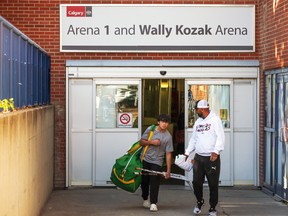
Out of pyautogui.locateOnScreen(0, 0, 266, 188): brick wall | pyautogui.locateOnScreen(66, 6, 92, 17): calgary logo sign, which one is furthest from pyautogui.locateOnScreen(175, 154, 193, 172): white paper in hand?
pyautogui.locateOnScreen(66, 6, 92, 17): calgary logo sign

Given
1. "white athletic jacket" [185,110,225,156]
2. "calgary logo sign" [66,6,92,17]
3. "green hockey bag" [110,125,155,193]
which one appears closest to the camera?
"white athletic jacket" [185,110,225,156]

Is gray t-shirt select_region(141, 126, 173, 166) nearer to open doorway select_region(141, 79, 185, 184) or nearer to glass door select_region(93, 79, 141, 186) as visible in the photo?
glass door select_region(93, 79, 141, 186)

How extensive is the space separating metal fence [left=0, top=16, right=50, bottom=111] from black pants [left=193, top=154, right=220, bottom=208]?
273 cm

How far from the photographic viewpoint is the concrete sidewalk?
9.21 metres

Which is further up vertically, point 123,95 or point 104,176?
point 123,95

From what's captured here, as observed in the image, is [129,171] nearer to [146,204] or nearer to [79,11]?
[146,204]

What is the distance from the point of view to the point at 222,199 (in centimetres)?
1049

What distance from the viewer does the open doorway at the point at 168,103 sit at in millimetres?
12883

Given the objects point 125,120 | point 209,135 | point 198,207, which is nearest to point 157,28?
point 125,120

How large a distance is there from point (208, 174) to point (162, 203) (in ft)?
5.07

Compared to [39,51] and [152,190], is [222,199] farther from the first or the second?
[39,51]

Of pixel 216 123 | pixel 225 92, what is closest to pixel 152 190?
pixel 216 123

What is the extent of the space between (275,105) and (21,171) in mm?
5307

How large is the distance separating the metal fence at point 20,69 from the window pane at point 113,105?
1.40 meters
